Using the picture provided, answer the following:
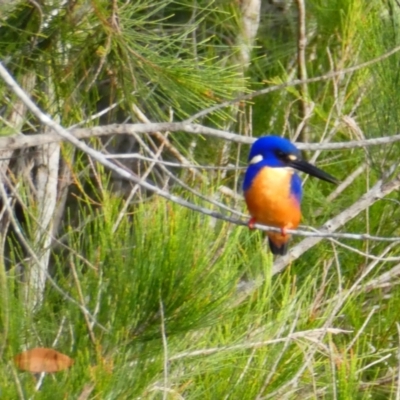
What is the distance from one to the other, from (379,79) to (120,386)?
85cm

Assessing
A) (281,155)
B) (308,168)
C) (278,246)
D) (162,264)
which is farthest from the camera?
(278,246)

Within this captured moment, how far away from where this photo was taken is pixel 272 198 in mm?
1758

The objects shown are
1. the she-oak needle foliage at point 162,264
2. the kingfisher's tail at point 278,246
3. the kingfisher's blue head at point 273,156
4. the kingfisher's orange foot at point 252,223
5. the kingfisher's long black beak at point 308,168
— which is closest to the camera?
the she-oak needle foliage at point 162,264

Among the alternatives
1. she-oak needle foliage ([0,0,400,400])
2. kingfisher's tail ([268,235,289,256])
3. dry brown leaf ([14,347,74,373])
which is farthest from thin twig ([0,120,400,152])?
kingfisher's tail ([268,235,289,256])

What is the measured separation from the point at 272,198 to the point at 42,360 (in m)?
0.67

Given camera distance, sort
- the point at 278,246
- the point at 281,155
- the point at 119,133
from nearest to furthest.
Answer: the point at 119,133 < the point at 281,155 < the point at 278,246

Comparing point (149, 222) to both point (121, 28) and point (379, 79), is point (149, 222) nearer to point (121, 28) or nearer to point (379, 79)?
point (121, 28)

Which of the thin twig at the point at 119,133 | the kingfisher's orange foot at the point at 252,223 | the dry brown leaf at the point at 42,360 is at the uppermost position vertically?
the thin twig at the point at 119,133

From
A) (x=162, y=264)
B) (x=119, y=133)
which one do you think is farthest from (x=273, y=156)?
(x=119, y=133)

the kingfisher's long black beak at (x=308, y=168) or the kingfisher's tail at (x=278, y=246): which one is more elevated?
the kingfisher's long black beak at (x=308, y=168)

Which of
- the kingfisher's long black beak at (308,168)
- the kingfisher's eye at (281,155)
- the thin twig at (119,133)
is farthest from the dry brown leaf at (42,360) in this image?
the kingfisher's eye at (281,155)

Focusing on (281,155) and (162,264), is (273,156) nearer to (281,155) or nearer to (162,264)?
(281,155)

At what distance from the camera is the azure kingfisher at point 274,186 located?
1.76 m

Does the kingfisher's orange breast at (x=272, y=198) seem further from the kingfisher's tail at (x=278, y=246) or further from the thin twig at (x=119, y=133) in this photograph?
the thin twig at (x=119, y=133)
